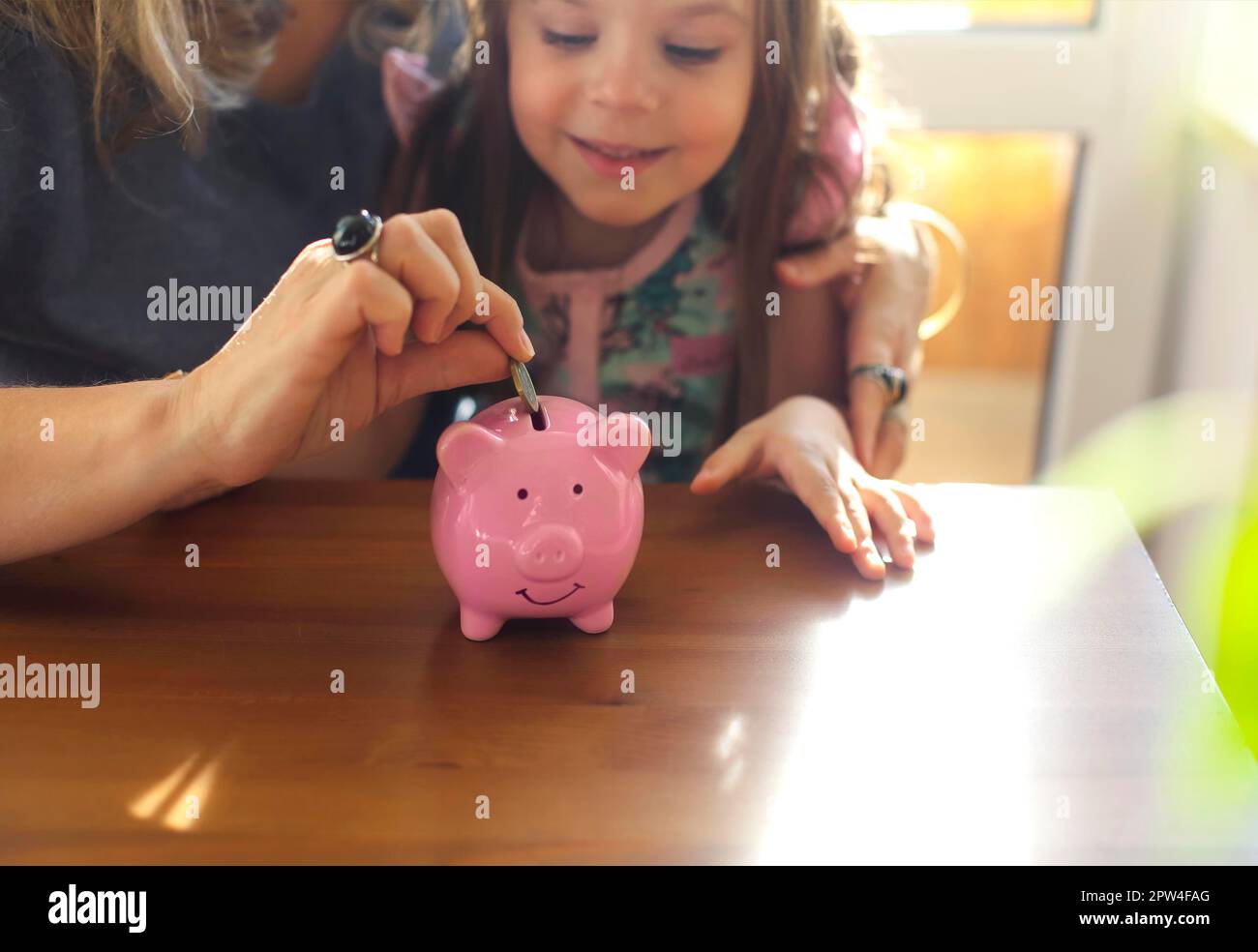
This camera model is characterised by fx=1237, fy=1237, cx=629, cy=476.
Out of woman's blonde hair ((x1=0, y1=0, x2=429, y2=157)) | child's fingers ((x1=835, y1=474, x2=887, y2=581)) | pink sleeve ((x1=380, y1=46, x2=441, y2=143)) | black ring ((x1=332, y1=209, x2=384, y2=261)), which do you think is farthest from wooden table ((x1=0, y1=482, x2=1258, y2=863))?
pink sleeve ((x1=380, y1=46, x2=441, y2=143))

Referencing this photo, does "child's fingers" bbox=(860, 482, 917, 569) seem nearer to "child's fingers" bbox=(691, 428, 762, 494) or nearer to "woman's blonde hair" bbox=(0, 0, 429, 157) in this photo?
"child's fingers" bbox=(691, 428, 762, 494)

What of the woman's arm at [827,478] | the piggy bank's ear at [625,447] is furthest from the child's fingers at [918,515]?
the piggy bank's ear at [625,447]

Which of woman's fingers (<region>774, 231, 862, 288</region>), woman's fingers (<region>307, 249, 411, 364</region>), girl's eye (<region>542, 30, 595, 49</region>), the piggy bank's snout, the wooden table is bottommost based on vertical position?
the wooden table

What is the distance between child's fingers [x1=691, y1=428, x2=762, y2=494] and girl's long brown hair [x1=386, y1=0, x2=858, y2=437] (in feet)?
0.92

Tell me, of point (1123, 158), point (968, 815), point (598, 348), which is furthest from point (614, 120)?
point (1123, 158)

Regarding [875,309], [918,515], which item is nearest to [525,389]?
[918,515]

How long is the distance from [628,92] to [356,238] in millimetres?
384

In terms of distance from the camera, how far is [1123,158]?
1657 mm

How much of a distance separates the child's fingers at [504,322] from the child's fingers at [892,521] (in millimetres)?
271

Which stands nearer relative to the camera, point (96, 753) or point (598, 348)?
point (96, 753)

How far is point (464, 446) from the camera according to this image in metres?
0.70

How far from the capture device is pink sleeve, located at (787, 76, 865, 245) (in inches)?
46.8
